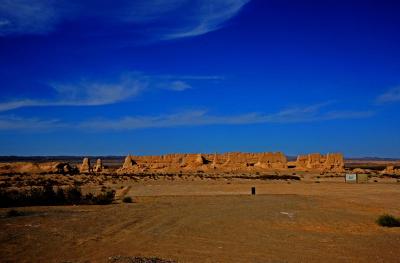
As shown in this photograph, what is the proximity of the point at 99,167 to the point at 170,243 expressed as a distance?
6342 cm

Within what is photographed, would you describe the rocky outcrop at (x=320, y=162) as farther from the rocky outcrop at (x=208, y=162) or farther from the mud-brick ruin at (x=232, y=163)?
the rocky outcrop at (x=208, y=162)

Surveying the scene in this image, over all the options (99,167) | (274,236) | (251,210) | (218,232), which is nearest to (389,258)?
(274,236)

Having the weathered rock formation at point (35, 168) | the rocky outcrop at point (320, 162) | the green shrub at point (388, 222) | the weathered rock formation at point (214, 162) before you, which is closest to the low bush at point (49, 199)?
the green shrub at point (388, 222)

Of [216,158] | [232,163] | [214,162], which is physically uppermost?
[216,158]

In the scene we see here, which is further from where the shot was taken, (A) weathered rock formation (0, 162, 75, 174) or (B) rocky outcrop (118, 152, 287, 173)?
(B) rocky outcrop (118, 152, 287, 173)

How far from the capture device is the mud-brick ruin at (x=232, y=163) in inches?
3007

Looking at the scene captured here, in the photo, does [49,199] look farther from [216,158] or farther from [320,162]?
[320,162]

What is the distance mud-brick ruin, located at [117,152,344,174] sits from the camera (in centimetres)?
7638

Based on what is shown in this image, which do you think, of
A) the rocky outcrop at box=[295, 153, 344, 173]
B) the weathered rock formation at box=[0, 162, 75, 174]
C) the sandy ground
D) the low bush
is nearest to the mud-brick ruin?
the rocky outcrop at box=[295, 153, 344, 173]

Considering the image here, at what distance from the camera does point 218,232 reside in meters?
13.6

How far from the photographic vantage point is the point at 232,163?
258 feet

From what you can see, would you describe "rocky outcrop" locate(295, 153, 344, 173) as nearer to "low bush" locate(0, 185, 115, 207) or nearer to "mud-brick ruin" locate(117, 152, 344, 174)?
"mud-brick ruin" locate(117, 152, 344, 174)

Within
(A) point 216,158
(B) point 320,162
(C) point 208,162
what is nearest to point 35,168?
(C) point 208,162

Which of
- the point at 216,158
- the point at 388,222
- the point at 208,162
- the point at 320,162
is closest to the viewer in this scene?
the point at 388,222
